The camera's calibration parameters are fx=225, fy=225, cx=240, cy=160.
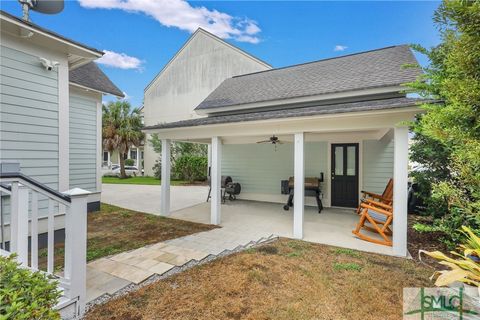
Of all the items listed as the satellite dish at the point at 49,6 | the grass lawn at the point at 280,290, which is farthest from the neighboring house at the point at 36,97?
the grass lawn at the point at 280,290

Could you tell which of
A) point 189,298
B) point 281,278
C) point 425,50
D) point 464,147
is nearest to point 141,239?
point 189,298

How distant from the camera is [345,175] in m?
8.39

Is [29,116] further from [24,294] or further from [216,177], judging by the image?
[24,294]

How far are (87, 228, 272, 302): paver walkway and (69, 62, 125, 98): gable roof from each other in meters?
5.95

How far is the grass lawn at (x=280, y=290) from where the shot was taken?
2645 millimetres

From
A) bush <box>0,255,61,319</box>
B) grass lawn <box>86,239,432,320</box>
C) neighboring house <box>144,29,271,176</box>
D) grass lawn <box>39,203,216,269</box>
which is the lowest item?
grass lawn <box>39,203,216,269</box>

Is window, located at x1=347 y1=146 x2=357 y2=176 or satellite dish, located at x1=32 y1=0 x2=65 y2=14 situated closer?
satellite dish, located at x1=32 y1=0 x2=65 y2=14

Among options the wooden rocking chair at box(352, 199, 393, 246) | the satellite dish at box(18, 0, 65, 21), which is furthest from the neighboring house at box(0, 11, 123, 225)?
the wooden rocking chair at box(352, 199, 393, 246)

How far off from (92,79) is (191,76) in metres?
11.7

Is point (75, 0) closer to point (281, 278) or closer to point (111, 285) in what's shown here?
point (111, 285)

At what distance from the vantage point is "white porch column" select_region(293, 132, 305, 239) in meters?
5.29

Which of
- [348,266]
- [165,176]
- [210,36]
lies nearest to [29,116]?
[165,176]

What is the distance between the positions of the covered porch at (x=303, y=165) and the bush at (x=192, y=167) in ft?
22.8

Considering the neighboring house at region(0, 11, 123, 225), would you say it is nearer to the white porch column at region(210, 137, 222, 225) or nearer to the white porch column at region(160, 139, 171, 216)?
the white porch column at region(160, 139, 171, 216)
